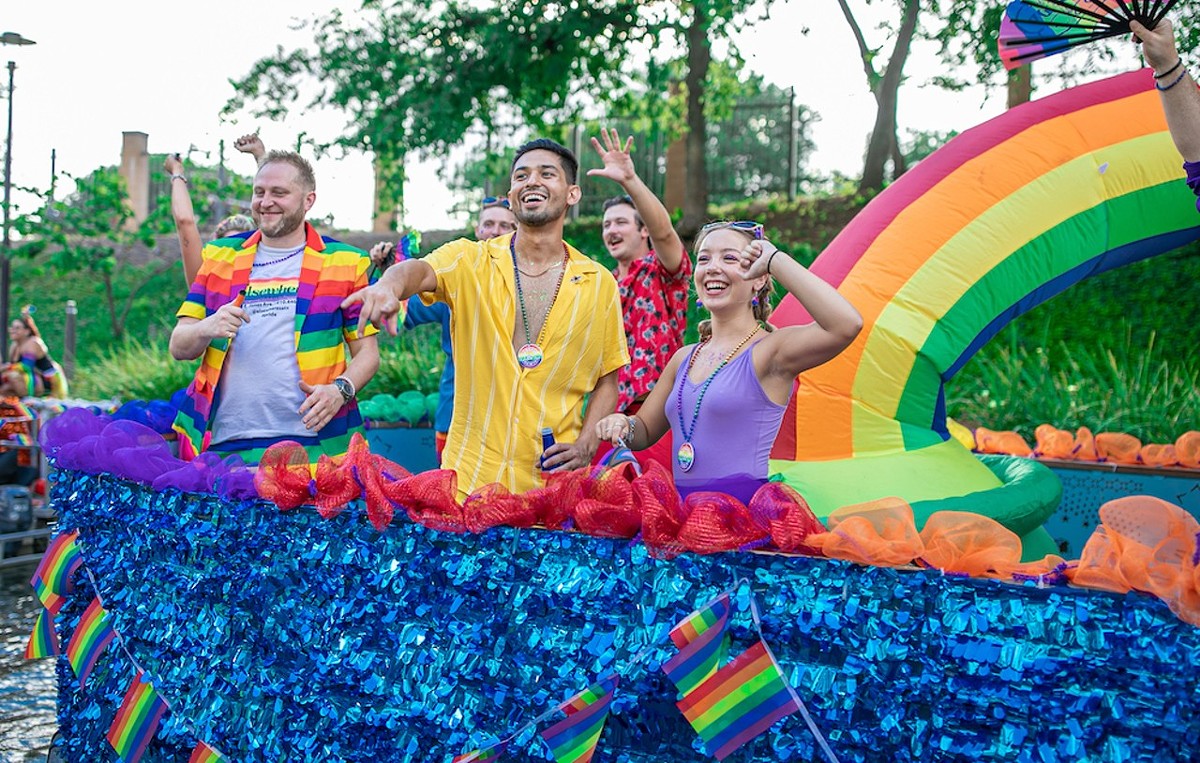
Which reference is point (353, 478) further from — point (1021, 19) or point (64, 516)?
point (1021, 19)

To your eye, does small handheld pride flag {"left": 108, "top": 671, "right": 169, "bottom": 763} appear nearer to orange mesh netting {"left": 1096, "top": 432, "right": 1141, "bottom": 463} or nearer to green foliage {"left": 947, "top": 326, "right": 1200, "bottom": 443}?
orange mesh netting {"left": 1096, "top": 432, "right": 1141, "bottom": 463}

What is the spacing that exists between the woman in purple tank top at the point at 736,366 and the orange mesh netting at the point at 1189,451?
3.22 m

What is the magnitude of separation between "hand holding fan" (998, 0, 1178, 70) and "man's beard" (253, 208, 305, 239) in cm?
227

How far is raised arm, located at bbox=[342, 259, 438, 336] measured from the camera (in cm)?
279

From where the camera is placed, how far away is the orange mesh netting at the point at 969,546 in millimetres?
1980

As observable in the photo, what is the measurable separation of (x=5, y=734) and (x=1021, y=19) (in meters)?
4.58

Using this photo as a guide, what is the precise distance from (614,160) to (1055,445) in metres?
3.40

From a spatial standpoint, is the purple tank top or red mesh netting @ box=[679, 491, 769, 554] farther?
the purple tank top

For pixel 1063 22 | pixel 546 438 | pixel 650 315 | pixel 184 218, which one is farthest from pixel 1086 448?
pixel 184 218

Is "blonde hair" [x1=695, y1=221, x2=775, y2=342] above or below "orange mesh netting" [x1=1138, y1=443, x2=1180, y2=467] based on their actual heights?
above

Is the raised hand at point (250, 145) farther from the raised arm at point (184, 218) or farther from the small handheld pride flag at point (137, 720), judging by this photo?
the small handheld pride flag at point (137, 720)

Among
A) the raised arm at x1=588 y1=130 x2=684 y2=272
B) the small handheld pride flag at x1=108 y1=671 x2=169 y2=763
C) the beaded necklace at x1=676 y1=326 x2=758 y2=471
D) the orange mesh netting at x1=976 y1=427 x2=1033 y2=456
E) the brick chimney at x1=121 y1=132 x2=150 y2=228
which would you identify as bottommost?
the small handheld pride flag at x1=108 y1=671 x2=169 y2=763

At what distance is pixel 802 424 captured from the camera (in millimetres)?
3842

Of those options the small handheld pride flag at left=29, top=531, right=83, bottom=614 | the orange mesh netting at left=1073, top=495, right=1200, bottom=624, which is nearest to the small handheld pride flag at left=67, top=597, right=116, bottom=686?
the small handheld pride flag at left=29, top=531, right=83, bottom=614
